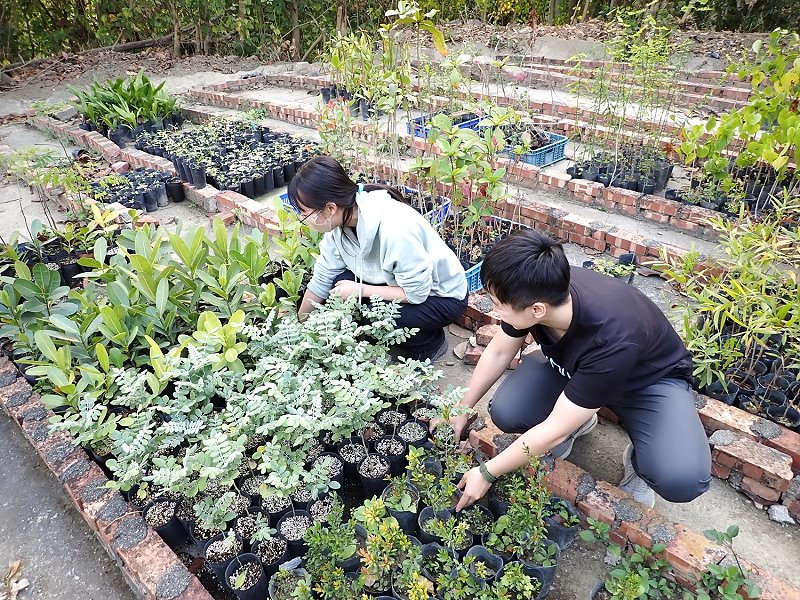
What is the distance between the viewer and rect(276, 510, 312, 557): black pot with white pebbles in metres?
1.76

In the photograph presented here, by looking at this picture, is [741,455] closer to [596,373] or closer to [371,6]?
[596,373]

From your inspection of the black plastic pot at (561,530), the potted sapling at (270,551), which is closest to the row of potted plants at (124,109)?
the potted sapling at (270,551)

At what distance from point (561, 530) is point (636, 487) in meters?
0.42

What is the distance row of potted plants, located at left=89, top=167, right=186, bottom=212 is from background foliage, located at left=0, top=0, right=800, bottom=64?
259 inches

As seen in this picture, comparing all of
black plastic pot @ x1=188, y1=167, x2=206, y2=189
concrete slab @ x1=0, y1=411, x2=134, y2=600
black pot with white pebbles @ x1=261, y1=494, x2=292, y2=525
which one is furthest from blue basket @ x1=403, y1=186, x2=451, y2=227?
black plastic pot @ x1=188, y1=167, x2=206, y2=189

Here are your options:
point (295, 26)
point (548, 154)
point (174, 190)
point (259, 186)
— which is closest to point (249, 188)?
point (259, 186)

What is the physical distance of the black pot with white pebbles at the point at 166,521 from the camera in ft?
6.20

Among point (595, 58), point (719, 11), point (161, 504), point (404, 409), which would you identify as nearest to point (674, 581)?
point (404, 409)

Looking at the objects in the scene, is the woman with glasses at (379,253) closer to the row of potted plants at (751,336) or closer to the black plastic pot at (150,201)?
the row of potted plants at (751,336)

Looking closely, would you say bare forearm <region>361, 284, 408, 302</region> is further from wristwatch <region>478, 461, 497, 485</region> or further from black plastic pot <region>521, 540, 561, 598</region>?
black plastic pot <region>521, 540, 561, 598</region>

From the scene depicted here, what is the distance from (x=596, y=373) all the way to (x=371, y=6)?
12850mm

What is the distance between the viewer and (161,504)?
195cm

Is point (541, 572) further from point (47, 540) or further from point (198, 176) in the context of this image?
point (198, 176)

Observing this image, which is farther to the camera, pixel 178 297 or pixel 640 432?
pixel 178 297
